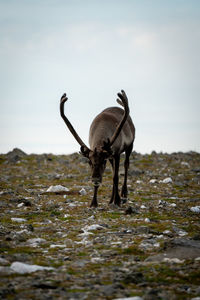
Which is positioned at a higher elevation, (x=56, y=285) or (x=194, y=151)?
(x=194, y=151)

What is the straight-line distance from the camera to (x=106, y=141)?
10961 mm

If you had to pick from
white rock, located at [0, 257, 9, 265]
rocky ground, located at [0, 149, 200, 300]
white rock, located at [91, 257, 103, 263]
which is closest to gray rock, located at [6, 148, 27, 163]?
rocky ground, located at [0, 149, 200, 300]

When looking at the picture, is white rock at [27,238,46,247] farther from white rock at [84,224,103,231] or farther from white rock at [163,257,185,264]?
white rock at [163,257,185,264]

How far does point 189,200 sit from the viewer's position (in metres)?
11.7

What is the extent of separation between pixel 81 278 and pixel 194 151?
91.6 ft

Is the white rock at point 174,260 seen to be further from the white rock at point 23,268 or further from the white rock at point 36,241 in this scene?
the white rock at point 36,241

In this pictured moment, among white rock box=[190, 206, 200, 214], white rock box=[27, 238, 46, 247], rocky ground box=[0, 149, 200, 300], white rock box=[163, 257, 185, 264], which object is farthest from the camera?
white rock box=[190, 206, 200, 214]

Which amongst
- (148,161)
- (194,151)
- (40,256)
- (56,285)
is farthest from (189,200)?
(194,151)

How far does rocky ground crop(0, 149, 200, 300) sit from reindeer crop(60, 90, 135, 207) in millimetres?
835

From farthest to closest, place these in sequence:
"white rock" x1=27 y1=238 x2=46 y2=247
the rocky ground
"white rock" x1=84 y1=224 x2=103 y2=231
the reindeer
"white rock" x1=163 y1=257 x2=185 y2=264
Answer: the reindeer
"white rock" x1=84 y1=224 x2=103 y2=231
"white rock" x1=27 y1=238 x2=46 y2=247
"white rock" x1=163 y1=257 x2=185 y2=264
the rocky ground

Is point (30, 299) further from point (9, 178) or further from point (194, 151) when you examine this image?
point (194, 151)

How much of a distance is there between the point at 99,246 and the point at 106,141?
5.31 meters

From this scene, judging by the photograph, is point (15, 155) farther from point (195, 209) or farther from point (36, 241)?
point (36, 241)

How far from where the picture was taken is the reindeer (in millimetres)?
10312
